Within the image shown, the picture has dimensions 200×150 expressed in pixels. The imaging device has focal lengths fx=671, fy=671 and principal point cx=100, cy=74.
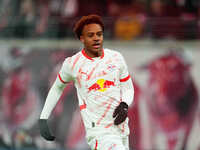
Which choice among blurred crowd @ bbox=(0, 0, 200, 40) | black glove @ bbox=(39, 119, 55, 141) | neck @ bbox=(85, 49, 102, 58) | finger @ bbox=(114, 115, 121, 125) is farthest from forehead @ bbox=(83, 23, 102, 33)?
blurred crowd @ bbox=(0, 0, 200, 40)

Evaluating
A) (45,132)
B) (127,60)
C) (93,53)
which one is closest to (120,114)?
(93,53)

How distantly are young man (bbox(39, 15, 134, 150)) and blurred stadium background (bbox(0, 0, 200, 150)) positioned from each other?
5.73 meters

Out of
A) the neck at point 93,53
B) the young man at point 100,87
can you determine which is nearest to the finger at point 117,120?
the young man at point 100,87

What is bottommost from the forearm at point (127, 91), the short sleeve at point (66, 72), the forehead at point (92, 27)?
the forearm at point (127, 91)

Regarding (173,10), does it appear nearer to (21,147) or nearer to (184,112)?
(184,112)

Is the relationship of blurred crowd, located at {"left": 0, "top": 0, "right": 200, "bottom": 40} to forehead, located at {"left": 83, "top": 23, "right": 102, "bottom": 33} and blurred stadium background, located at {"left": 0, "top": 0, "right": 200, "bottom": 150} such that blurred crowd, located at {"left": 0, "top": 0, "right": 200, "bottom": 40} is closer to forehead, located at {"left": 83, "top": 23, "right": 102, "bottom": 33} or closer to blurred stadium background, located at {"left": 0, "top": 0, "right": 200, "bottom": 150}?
blurred stadium background, located at {"left": 0, "top": 0, "right": 200, "bottom": 150}

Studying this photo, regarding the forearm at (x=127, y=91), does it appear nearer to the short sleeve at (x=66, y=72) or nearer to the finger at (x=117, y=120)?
the finger at (x=117, y=120)

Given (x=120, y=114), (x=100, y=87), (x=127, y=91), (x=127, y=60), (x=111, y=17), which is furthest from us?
(x=127, y=60)

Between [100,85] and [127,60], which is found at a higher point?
[100,85]

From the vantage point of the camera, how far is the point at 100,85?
8242 mm

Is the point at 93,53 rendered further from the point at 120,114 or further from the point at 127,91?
the point at 120,114

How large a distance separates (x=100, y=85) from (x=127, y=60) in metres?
6.73

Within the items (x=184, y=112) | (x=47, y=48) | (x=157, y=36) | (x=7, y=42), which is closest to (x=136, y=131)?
(x=184, y=112)

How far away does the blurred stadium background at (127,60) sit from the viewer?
1406cm
